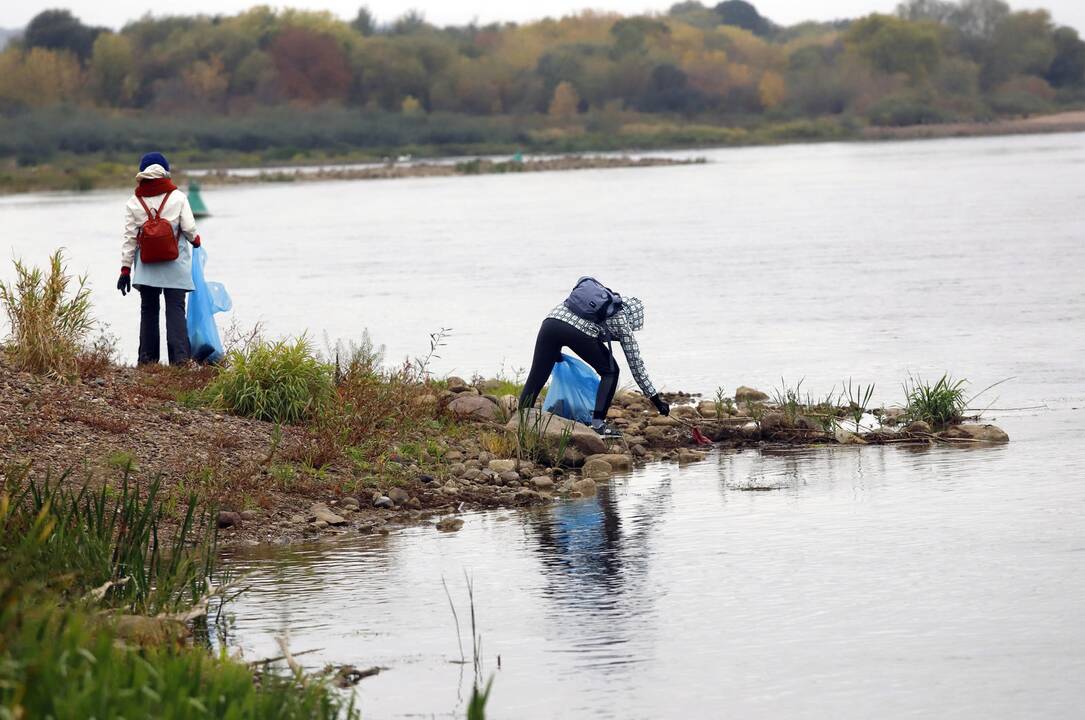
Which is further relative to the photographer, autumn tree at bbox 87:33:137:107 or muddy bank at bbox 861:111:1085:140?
autumn tree at bbox 87:33:137:107

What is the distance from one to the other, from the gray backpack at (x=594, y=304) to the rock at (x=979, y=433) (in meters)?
2.95

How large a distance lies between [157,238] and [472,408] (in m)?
2.85

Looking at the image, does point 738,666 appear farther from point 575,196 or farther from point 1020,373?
point 575,196

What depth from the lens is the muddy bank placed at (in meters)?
134

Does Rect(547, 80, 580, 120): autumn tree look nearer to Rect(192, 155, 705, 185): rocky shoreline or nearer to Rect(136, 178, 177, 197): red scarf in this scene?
Rect(192, 155, 705, 185): rocky shoreline

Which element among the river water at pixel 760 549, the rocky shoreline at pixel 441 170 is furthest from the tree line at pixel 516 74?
the river water at pixel 760 549

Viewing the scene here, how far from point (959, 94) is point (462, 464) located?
14545cm

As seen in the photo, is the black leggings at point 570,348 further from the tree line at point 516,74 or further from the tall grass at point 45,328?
the tree line at point 516,74

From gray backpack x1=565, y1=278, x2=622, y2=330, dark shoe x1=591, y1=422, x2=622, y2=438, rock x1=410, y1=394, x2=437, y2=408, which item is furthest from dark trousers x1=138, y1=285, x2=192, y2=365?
dark shoe x1=591, y1=422, x2=622, y2=438

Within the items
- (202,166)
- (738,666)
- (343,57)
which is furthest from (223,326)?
(343,57)

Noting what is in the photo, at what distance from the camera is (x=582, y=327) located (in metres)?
12.8

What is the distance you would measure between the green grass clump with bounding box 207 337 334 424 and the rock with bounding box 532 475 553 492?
1764 millimetres

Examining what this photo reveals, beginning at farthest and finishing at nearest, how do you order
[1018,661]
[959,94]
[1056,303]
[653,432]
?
1. [959,94]
2. [1056,303]
3. [653,432]
4. [1018,661]

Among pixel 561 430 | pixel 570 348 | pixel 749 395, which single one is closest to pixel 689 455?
pixel 561 430
